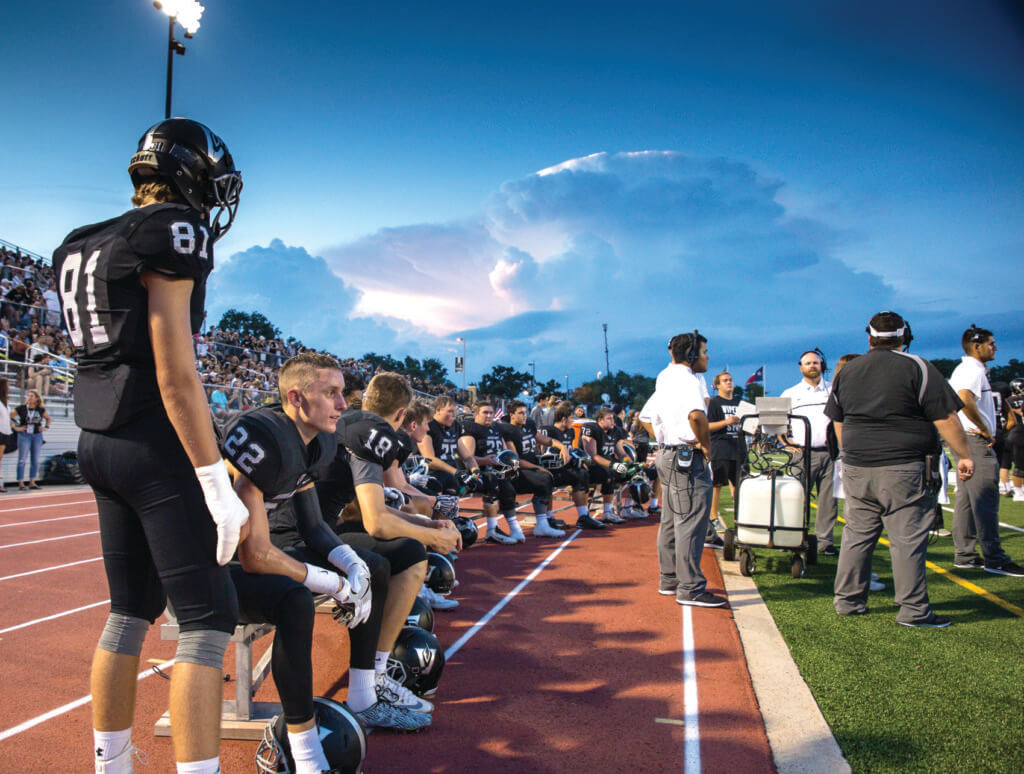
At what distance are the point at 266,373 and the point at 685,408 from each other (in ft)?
67.6

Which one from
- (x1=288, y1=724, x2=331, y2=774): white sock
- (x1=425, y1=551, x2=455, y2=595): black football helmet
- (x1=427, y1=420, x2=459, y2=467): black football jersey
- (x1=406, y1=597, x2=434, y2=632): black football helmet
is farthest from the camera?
(x1=427, y1=420, x2=459, y2=467): black football jersey

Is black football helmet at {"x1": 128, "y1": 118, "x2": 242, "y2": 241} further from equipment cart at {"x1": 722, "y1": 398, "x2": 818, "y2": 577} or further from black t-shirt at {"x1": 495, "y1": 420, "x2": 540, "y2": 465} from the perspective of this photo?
black t-shirt at {"x1": 495, "y1": 420, "x2": 540, "y2": 465}

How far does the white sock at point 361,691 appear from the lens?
10.6 feet

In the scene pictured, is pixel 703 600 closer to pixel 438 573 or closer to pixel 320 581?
pixel 438 573

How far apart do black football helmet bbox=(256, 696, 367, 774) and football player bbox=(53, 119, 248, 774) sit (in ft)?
1.64

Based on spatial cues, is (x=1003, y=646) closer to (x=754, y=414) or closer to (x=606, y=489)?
(x=754, y=414)

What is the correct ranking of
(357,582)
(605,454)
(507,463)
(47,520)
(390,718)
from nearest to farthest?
(357,582), (390,718), (507,463), (47,520), (605,454)

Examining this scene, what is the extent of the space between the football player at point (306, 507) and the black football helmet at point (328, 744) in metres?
0.36

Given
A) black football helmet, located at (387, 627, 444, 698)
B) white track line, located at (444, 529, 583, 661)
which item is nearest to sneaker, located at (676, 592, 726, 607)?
white track line, located at (444, 529, 583, 661)

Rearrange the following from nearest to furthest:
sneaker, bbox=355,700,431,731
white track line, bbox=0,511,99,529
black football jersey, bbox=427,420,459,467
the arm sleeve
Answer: the arm sleeve, sneaker, bbox=355,700,431,731, black football jersey, bbox=427,420,459,467, white track line, bbox=0,511,99,529

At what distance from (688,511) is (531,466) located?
410 cm

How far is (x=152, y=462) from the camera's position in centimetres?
202

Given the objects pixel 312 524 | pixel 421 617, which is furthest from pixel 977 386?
pixel 312 524

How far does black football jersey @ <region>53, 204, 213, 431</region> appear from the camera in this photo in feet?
6.69
